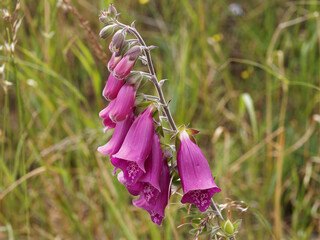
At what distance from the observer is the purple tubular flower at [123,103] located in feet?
4.19

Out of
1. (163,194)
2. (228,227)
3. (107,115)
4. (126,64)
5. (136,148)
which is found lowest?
(228,227)

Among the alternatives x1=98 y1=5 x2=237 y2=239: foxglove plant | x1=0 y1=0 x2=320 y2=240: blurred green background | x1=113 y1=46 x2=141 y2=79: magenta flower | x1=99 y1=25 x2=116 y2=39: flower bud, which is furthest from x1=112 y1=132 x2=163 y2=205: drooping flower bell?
x1=0 y1=0 x2=320 y2=240: blurred green background

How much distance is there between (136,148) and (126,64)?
0.80 ft

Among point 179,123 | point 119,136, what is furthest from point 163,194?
point 179,123

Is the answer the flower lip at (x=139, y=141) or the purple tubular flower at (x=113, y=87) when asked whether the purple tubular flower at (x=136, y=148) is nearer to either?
the flower lip at (x=139, y=141)

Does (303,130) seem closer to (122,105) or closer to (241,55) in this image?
(241,55)

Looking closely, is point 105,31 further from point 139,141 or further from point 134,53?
point 139,141

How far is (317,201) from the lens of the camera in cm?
281

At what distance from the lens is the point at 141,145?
4.19 ft

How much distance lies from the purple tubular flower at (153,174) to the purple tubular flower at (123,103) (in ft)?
0.38

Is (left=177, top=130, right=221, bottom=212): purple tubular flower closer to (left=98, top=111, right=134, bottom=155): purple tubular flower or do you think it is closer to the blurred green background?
(left=98, top=111, right=134, bottom=155): purple tubular flower

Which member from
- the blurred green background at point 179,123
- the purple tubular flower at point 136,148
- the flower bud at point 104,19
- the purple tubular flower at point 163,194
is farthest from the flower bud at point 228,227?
the blurred green background at point 179,123

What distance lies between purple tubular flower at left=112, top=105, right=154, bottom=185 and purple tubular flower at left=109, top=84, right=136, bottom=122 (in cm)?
5

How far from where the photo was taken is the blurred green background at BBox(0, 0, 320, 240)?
265cm
